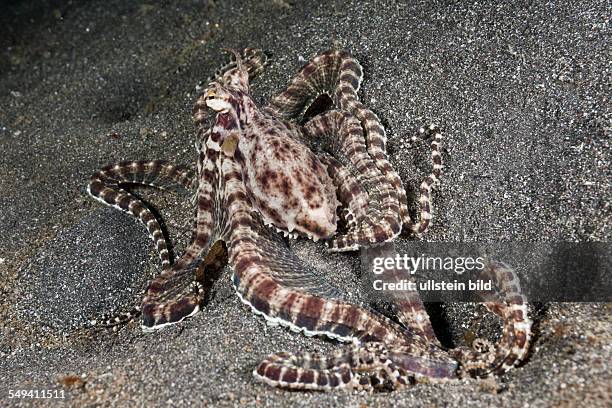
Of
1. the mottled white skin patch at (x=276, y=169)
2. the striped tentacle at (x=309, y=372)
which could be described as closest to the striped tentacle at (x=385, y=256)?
the mottled white skin patch at (x=276, y=169)

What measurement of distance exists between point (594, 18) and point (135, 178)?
3984mm

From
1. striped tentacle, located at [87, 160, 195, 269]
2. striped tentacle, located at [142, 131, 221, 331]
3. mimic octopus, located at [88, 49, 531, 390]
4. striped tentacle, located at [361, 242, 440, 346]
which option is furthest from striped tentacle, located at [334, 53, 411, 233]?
striped tentacle, located at [87, 160, 195, 269]

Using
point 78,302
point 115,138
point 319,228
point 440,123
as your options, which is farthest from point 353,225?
point 115,138

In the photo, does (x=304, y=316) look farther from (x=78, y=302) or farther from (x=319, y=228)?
(x=78, y=302)

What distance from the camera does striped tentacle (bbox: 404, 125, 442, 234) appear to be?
11.6 ft

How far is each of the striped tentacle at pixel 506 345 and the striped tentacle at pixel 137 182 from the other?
8.27ft

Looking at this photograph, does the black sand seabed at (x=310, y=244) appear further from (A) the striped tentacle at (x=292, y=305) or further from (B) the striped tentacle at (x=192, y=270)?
(A) the striped tentacle at (x=292, y=305)

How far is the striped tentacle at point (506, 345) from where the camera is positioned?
273 centimetres

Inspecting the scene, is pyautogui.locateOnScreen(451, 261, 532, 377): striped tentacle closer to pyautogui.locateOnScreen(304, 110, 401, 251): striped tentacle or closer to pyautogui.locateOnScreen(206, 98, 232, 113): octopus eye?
pyautogui.locateOnScreen(304, 110, 401, 251): striped tentacle

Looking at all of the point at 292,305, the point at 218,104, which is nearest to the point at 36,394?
the point at 292,305

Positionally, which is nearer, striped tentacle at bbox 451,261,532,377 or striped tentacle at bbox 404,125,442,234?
striped tentacle at bbox 451,261,532,377

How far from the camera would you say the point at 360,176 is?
358cm

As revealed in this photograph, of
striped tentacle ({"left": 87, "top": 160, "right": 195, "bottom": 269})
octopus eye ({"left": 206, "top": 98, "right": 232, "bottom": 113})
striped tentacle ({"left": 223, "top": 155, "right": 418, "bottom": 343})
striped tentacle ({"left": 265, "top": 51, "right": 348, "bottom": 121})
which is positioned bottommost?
striped tentacle ({"left": 87, "top": 160, "right": 195, "bottom": 269})

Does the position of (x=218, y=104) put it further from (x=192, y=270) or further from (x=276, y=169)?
(x=192, y=270)
